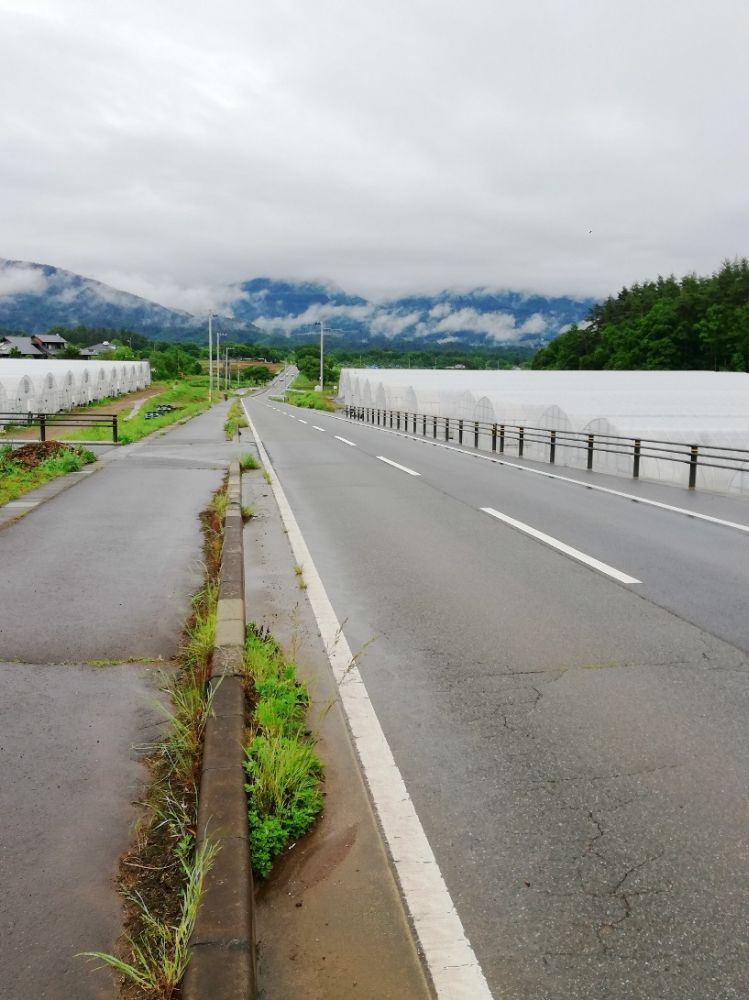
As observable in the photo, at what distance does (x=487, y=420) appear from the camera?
3381 centimetres

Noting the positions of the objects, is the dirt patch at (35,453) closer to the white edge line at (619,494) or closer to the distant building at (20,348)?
the white edge line at (619,494)

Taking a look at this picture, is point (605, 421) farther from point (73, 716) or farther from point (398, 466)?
point (73, 716)

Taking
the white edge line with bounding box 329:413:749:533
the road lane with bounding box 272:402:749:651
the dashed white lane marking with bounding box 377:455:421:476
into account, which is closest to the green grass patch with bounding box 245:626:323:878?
the road lane with bounding box 272:402:749:651

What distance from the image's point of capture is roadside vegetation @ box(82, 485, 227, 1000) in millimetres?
2510

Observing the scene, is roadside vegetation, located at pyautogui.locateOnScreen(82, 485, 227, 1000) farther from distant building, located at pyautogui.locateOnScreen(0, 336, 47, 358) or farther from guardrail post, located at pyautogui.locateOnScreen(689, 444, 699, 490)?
distant building, located at pyautogui.locateOnScreen(0, 336, 47, 358)

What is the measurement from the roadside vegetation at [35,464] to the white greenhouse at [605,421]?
1274 centimetres

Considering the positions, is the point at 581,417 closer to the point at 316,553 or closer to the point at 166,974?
the point at 316,553

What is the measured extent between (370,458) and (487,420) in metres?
13.0

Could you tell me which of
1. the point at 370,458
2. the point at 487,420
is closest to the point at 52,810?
the point at 370,458

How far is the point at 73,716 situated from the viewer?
4.52 metres

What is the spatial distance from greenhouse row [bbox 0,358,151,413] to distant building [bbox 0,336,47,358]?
72.9m

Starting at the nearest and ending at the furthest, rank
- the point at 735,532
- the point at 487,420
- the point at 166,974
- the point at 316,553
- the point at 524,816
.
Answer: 1. the point at 166,974
2. the point at 524,816
3. the point at 316,553
4. the point at 735,532
5. the point at 487,420

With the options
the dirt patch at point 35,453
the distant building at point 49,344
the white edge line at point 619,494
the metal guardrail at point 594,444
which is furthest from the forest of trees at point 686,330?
the distant building at point 49,344

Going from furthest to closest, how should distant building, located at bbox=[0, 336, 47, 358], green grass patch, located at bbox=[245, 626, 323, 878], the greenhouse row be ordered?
distant building, located at bbox=[0, 336, 47, 358] < the greenhouse row < green grass patch, located at bbox=[245, 626, 323, 878]
